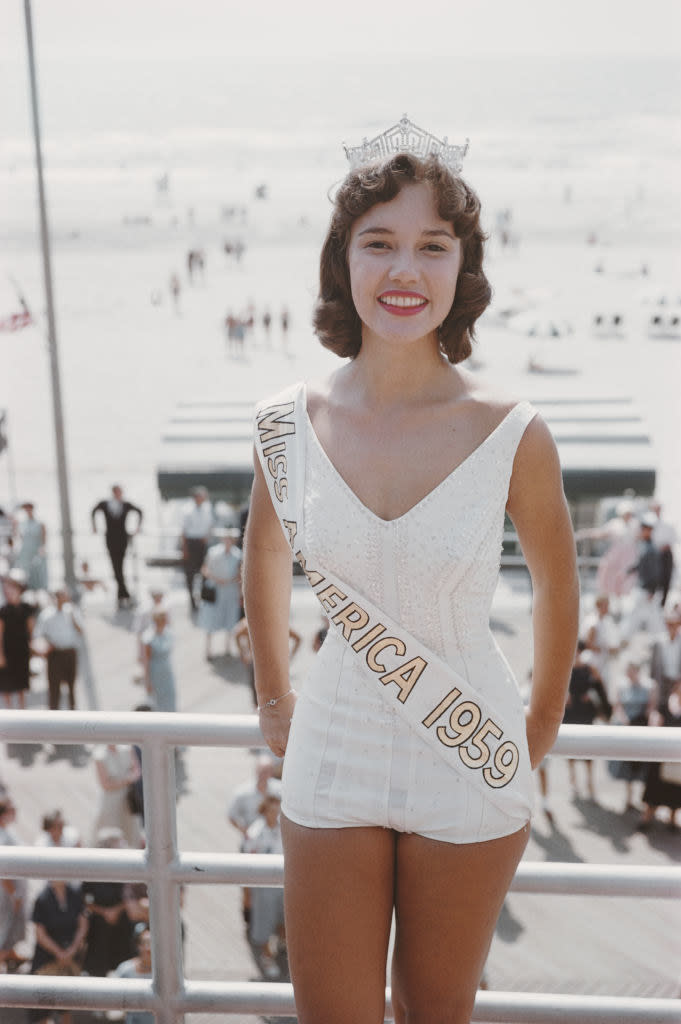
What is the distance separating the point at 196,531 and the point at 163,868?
1110 cm

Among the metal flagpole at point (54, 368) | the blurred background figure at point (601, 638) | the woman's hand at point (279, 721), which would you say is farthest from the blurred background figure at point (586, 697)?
the metal flagpole at point (54, 368)

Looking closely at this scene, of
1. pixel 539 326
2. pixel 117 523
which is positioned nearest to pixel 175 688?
pixel 117 523

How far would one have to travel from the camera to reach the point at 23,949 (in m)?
6.93

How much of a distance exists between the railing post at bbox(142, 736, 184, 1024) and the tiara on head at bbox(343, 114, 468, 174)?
124 centimetres

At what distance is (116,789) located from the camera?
23.3 feet

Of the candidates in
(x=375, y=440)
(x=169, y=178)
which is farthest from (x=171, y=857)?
(x=169, y=178)

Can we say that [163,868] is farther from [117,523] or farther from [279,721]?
[117,523]

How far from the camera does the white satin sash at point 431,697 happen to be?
6.13 ft

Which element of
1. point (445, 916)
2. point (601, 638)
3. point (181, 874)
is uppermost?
point (445, 916)

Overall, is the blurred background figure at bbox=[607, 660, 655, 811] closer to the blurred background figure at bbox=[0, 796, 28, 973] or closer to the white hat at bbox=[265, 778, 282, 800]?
the white hat at bbox=[265, 778, 282, 800]

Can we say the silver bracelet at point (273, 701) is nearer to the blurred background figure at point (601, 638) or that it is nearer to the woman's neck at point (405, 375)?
the woman's neck at point (405, 375)

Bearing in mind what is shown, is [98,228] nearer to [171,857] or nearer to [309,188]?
[309,188]

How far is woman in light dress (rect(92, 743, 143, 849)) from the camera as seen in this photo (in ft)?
23.2

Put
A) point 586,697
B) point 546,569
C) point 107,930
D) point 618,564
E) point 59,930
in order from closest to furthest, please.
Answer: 1. point 546,569
2. point 59,930
3. point 107,930
4. point 586,697
5. point 618,564
